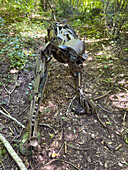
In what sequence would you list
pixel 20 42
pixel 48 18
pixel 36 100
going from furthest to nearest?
pixel 48 18 → pixel 20 42 → pixel 36 100

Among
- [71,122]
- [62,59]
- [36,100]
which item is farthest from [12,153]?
[62,59]

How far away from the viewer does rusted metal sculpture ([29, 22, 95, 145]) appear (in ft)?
8.38

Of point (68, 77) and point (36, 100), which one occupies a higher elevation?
point (36, 100)

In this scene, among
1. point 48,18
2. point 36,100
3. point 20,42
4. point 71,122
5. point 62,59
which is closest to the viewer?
point 36,100

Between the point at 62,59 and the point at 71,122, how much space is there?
4.79 ft

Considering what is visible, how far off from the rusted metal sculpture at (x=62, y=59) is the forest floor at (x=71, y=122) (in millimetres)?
469

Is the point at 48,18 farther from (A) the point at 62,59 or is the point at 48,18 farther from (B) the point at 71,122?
(B) the point at 71,122

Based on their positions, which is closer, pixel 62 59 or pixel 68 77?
pixel 62 59

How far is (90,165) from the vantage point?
2.31 m

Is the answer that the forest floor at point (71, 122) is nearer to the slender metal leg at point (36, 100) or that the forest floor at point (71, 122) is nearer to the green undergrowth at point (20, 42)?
the green undergrowth at point (20, 42)

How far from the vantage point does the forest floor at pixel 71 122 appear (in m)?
2.35

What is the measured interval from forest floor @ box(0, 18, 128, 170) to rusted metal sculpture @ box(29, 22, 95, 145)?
47 cm

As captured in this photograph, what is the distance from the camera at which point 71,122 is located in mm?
3039

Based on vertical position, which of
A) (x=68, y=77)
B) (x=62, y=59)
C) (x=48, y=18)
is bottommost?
(x=68, y=77)
